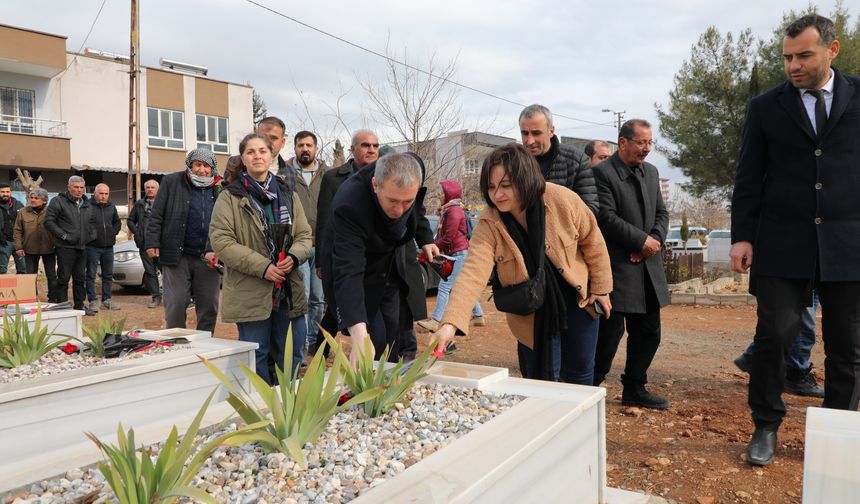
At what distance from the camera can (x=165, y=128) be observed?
27.9 m

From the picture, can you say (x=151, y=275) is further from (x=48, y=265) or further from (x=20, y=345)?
(x=20, y=345)

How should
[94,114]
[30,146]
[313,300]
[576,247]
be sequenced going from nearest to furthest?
[576,247]
[313,300]
[30,146]
[94,114]

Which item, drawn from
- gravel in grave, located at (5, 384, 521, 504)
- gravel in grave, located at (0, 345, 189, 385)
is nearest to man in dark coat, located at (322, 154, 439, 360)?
gravel in grave, located at (5, 384, 521, 504)

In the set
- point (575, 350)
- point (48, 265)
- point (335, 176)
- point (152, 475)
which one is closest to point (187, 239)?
point (335, 176)

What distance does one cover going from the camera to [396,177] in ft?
9.18

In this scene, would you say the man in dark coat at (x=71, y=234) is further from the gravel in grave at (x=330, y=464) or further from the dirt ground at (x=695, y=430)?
the gravel in grave at (x=330, y=464)

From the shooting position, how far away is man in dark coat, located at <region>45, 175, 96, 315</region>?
8438mm

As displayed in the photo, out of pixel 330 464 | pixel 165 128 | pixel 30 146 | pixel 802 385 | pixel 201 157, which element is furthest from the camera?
pixel 165 128

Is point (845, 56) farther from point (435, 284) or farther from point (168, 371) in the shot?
point (168, 371)

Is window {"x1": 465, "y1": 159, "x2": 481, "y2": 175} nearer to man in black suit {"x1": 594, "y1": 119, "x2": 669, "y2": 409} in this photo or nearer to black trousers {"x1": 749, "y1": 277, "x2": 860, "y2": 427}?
man in black suit {"x1": 594, "y1": 119, "x2": 669, "y2": 409}

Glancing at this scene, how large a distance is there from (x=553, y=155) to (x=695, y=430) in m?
1.81

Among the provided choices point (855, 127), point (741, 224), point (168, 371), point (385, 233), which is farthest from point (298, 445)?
point (855, 127)

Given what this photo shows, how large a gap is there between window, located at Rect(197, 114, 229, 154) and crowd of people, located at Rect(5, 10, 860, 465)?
26713 mm

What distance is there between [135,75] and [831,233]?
17.2 meters
